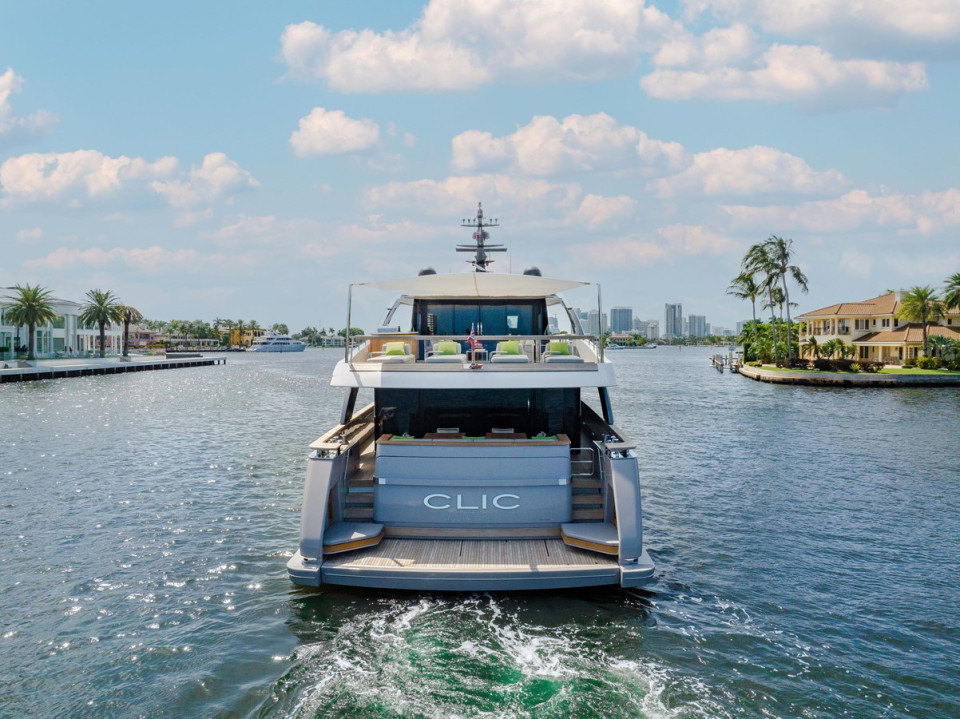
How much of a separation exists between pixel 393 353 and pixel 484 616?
14.8ft

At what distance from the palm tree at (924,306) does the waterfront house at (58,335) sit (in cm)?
9604

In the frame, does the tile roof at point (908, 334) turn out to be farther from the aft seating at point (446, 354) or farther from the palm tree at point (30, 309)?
the palm tree at point (30, 309)

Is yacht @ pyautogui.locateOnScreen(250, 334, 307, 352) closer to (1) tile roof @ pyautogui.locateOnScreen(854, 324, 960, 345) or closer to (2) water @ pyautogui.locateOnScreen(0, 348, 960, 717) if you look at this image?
(1) tile roof @ pyautogui.locateOnScreen(854, 324, 960, 345)

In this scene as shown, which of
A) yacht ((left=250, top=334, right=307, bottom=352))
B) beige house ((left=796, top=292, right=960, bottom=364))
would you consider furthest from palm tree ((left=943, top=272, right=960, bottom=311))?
yacht ((left=250, top=334, right=307, bottom=352))

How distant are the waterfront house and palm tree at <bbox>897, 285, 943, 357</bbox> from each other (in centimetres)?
9604

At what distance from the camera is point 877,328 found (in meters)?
76.1

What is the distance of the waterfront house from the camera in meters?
78.8

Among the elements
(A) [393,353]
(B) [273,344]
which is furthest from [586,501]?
(B) [273,344]

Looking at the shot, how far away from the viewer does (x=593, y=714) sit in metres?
6.16

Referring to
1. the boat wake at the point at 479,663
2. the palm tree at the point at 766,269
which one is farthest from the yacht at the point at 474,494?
the palm tree at the point at 766,269

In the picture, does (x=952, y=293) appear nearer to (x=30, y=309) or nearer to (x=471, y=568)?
(x=471, y=568)

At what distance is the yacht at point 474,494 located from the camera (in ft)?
26.8

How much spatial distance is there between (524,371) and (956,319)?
8504 centimetres

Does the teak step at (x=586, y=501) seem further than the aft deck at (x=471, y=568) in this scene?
Yes
